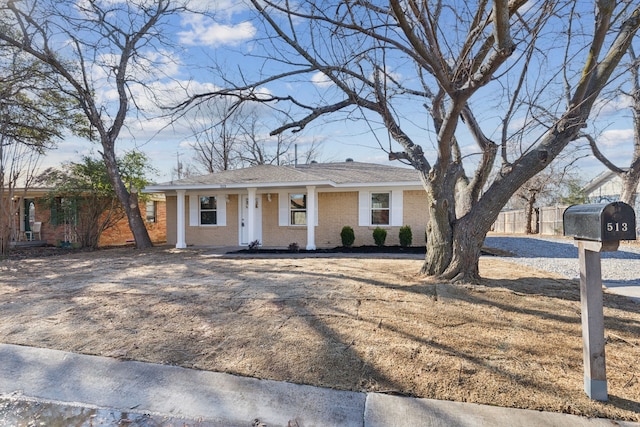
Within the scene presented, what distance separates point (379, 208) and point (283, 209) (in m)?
3.71

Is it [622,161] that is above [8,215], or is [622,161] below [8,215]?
above

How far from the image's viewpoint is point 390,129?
6340 millimetres

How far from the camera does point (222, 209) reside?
14.8 metres

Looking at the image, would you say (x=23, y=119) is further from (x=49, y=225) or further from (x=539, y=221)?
(x=539, y=221)

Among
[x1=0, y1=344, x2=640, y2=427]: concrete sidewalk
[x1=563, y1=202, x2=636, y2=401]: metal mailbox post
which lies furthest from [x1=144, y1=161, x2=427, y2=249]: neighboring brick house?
[x1=563, y1=202, x2=636, y2=401]: metal mailbox post

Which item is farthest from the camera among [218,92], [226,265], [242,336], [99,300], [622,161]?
[622,161]

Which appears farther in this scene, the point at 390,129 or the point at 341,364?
the point at 390,129

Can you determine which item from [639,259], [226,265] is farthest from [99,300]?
[639,259]

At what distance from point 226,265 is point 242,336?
534 centimetres

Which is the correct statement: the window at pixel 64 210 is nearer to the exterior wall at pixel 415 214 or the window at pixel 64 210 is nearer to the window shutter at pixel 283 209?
the window shutter at pixel 283 209

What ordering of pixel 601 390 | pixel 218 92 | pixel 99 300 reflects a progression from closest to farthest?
1. pixel 601 390
2. pixel 99 300
3. pixel 218 92

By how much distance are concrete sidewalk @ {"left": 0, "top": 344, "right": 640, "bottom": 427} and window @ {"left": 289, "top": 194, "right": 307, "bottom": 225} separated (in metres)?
10.8

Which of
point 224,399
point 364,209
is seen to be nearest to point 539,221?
point 364,209

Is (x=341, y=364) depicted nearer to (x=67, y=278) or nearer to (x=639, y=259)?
(x=67, y=278)
